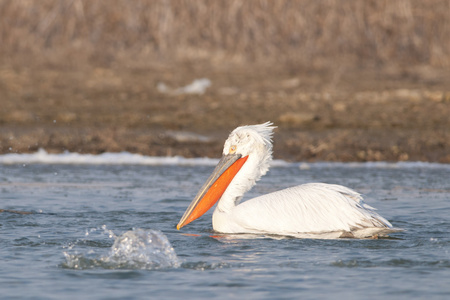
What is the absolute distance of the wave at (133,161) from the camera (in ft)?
32.6

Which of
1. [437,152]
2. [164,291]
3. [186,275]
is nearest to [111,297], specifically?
[164,291]

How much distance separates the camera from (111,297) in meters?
4.27

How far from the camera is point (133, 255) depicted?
503cm

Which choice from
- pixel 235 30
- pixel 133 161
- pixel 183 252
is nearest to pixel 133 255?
pixel 183 252

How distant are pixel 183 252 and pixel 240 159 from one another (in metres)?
1.36

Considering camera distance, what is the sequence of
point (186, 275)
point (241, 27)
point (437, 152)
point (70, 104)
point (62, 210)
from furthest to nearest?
point (241, 27) → point (70, 104) → point (437, 152) → point (62, 210) → point (186, 275)

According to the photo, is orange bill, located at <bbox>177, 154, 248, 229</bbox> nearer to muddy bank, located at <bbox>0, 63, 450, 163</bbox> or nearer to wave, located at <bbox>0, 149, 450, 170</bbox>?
wave, located at <bbox>0, 149, 450, 170</bbox>

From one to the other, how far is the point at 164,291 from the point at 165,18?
11.9 metres

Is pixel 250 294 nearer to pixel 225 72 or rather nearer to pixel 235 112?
pixel 235 112

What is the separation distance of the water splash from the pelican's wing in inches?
37.0

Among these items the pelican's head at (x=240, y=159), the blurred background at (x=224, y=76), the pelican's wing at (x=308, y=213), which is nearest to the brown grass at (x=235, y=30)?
the blurred background at (x=224, y=76)

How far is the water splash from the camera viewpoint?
4.92m

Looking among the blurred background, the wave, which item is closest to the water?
the wave

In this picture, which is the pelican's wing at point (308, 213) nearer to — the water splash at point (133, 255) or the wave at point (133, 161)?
the water splash at point (133, 255)
